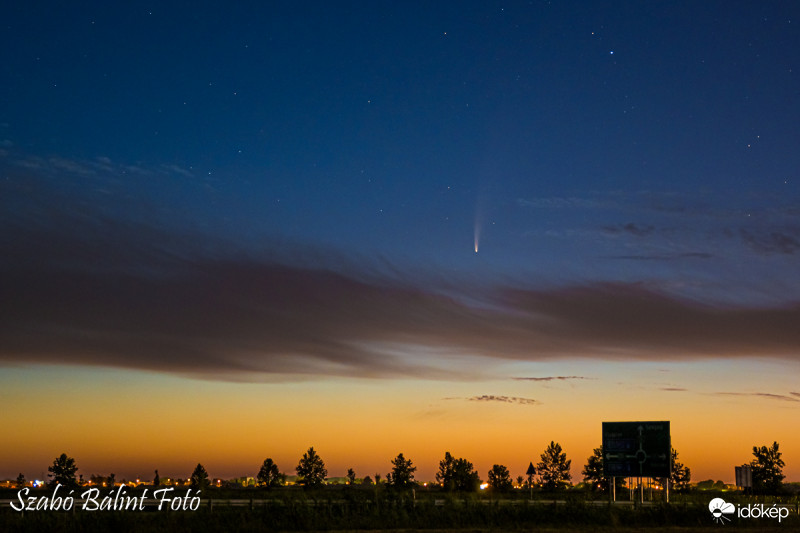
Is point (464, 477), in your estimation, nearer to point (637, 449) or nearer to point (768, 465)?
point (768, 465)

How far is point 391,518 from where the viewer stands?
37.2m

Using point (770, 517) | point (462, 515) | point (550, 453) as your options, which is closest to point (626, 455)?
point (770, 517)

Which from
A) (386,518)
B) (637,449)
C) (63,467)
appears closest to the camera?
(386,518)

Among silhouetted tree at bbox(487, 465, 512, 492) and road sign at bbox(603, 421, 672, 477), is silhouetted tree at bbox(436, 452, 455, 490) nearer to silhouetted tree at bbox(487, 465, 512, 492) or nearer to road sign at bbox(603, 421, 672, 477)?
silhouetted tree at bbox(487, 465, 512, 492)

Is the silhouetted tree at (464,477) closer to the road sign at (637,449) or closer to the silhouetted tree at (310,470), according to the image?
the silhouetted tree at (310,470)

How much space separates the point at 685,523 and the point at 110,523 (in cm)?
2560

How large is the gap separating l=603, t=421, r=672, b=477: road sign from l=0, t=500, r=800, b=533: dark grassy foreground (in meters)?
11.1

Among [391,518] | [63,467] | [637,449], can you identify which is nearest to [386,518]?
[391,518]

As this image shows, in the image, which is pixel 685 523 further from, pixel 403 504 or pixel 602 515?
pixel 403 504

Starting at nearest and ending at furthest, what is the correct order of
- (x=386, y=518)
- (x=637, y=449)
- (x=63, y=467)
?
(x=386, y=518)
(x=637, y=449)
(x=63, y=467)

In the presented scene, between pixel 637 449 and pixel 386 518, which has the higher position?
pixel 637 449

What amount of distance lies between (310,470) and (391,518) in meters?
119

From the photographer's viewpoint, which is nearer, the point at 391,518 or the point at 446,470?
the point at 391,518

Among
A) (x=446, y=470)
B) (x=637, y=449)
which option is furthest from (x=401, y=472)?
(x=637, y=449)
